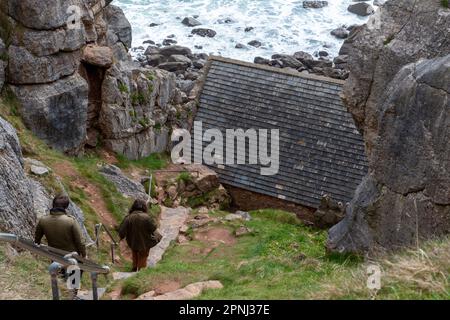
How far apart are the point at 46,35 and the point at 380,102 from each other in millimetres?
9667

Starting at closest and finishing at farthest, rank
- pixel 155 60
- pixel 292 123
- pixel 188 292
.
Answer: pixel 188 292 < pixel 292 123 < pixel 155 60

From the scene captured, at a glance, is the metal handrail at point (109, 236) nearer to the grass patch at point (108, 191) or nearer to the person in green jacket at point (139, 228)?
the grass patch at point (108, 191)

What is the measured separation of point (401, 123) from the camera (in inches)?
470

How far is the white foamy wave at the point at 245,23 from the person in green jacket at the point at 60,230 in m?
28.2

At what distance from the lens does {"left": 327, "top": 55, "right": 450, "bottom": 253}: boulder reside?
11.4 metres

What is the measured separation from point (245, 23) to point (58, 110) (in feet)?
80.0

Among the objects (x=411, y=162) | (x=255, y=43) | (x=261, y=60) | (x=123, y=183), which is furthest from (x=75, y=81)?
(x=255, y=43)

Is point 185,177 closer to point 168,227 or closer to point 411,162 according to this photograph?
point 168,227

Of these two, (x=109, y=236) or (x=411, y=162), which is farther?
(x=109, y=236)

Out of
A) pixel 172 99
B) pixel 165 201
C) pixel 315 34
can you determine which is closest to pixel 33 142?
pixel 165 201

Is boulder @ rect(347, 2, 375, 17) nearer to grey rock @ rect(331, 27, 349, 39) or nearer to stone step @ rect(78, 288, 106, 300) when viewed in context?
grey rock @ rect(331, 27, 349, 39)

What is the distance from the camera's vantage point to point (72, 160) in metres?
20.0

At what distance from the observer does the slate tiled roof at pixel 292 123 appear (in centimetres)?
2308
